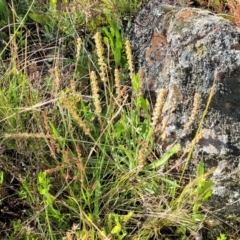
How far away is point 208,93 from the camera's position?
2.32m

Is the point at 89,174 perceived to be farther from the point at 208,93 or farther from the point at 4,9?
the point at 4,9

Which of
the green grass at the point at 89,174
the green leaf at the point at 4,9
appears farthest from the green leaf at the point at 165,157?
the green leaf at the point at 4,9

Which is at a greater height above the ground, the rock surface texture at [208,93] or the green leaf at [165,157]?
the rock surface texture at [208,93]

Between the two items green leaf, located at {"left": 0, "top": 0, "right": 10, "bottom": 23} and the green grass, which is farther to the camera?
green leaf, located at {"left": 0, "top": 0, "right": 10, "bottom": 23}

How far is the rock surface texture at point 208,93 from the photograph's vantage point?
230 cm

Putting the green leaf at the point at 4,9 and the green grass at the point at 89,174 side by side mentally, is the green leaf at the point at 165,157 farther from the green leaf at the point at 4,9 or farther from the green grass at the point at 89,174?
the green leaf at the point at 4,9

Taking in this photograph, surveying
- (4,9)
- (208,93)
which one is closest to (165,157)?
(208,93)

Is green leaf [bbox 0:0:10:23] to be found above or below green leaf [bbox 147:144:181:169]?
above

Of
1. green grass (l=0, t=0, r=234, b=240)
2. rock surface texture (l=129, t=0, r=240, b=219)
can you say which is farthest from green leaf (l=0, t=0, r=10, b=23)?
rock surface texture (l=129, t=0, r=240, b=219)

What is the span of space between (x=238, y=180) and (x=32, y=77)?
42.5 inches

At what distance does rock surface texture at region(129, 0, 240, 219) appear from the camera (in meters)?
2.30

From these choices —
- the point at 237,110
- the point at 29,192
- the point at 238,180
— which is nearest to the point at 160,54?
the point at 237,110

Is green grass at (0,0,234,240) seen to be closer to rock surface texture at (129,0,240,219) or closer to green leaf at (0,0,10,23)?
rock surface texture at (129,0,240,219)

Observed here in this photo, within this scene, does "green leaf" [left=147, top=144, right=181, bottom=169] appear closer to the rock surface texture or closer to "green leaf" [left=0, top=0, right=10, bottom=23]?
the rock surface texture
